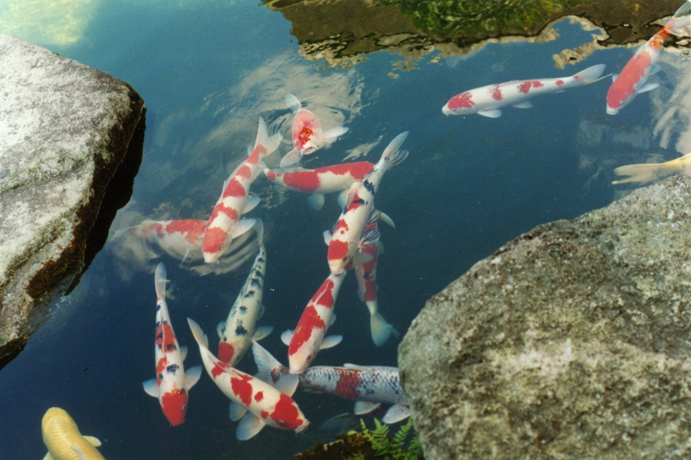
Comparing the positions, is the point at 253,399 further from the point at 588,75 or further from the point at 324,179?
the point at 588,75

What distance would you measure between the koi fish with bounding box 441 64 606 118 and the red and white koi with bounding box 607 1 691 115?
26 cm

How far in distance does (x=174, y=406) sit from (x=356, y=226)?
6.30 ft

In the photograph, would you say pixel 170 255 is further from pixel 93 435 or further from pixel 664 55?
pixel 664 55

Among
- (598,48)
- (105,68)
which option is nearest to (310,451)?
(598,48)

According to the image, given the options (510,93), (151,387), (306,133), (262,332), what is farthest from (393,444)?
(510,93)

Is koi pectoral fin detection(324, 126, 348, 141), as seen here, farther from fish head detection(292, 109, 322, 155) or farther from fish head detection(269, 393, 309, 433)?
fish head detection(269, 393, 309, 433)

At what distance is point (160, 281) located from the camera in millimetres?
3945

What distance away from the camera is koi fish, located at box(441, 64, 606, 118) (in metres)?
4.64

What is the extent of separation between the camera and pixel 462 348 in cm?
177

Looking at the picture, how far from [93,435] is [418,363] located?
2769mm

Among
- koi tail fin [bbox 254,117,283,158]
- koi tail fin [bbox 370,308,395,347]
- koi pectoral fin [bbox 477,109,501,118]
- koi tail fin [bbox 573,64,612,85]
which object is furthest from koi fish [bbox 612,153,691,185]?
koi tail fin [bbox 254,117,283,158]

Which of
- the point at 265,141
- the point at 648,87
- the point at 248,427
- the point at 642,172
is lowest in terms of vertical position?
the point at 248,427

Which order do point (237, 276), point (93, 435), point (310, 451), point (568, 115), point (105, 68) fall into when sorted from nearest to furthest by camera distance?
point (310, 451)
point (93, 435)
point (237, 276)
point (568, 115)
point (105, 68)

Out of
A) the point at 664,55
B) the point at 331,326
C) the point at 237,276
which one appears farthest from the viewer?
the point at 664,55
